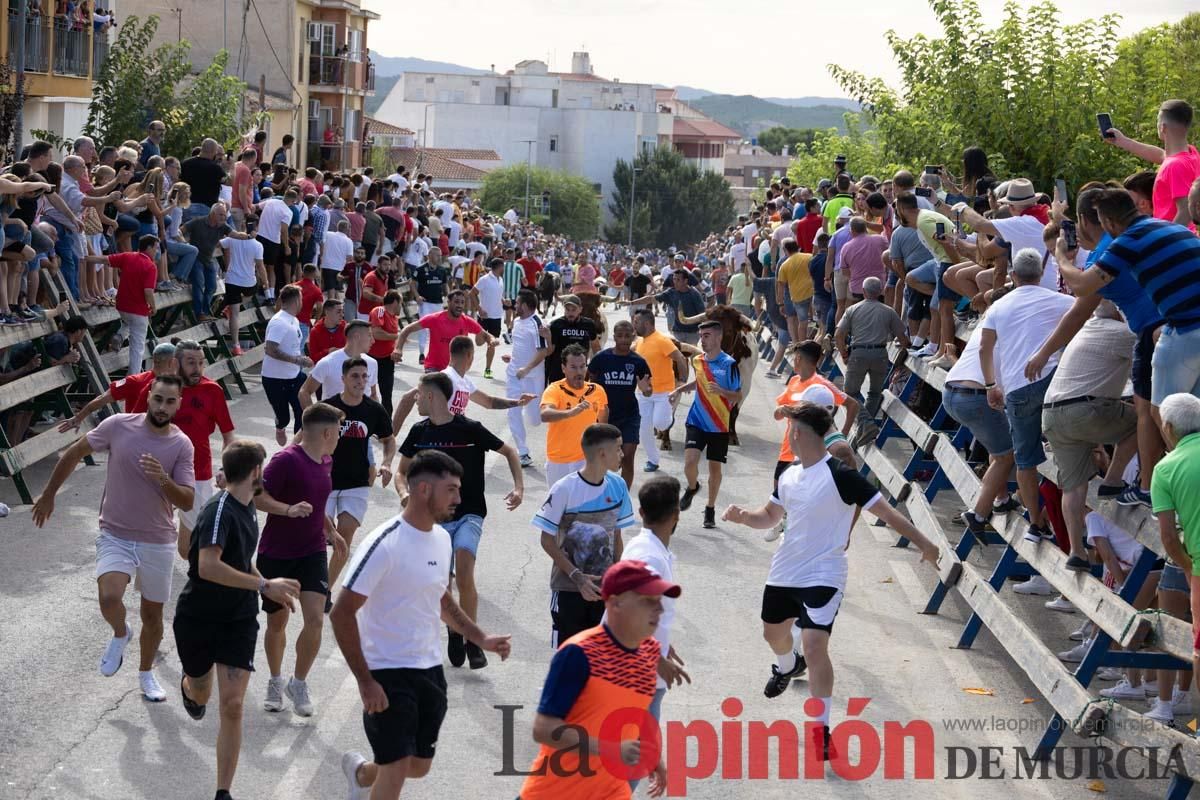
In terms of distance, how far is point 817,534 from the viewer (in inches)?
356

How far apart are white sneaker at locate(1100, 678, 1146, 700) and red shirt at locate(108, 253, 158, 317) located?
12.5 meters

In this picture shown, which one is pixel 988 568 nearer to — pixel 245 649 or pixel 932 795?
pixel 932 795

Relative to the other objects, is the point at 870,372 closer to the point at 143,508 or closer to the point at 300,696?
the point at 300,696

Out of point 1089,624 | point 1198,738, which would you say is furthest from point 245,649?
point 1089,624

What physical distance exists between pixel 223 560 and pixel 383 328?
398 inches

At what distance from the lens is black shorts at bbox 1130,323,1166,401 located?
8891 mm

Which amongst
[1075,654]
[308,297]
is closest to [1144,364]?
[1075,654]

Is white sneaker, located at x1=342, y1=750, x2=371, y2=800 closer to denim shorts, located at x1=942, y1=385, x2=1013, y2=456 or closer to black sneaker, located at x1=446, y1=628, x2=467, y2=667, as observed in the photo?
black sneaker, located at x1=446, y1=628, x2=467, y2=667

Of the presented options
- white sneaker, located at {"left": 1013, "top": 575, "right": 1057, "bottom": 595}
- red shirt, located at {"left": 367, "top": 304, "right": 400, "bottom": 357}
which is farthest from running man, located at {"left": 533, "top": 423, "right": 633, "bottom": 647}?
red shirt, located at {"left": 367, "top": 304, "right": 400, "bottom": 357}

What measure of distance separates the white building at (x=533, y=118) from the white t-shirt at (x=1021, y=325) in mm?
122206

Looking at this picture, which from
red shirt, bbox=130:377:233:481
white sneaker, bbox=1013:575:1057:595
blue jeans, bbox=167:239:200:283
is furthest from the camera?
blue jeans, bbox=167:239:200:283

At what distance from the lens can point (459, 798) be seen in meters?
8.23

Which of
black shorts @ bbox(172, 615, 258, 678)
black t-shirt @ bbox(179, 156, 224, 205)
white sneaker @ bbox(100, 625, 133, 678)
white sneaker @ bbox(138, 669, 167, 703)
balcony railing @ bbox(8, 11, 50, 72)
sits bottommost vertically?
white sneaker @ bbox(138, 669, 167, 703)

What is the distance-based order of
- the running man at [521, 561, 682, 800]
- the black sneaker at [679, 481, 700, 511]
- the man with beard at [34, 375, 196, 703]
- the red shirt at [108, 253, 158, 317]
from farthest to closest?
1. the red shirt at [108, 253, 158, 317]
2. the black sneaker at [679, 481, 700, 511]
3. the man with beard at [34, 375, 196, 703]
4. the running man at [521, 561, 682, 800]
